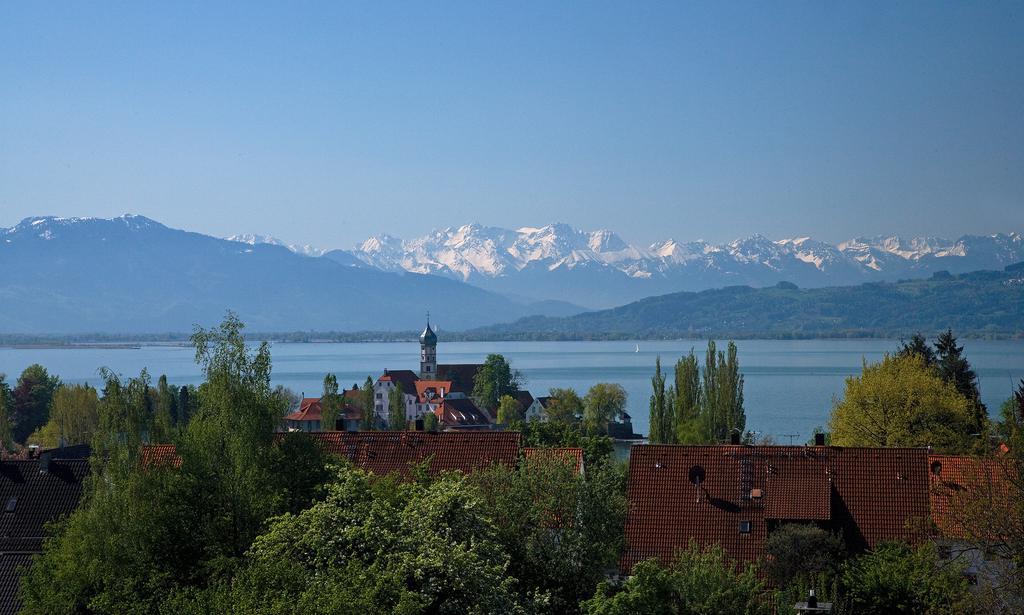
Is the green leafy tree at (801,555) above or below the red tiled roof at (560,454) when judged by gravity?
below

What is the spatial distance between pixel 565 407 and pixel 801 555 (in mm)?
89686

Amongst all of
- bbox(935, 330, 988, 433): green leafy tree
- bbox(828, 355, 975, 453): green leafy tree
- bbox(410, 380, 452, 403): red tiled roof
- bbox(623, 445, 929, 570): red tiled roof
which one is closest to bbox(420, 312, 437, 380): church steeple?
bbox(410, 380, 452, 403): red tiled roof

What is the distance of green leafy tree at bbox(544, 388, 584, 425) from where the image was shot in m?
117

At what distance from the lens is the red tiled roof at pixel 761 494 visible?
1284 inches

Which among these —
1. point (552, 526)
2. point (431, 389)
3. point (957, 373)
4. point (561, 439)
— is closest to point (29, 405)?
point (431, 389)

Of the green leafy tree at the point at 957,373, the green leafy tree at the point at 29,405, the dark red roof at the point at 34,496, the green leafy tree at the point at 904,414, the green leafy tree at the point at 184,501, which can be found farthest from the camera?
the green leafy tree at the point at 29,405

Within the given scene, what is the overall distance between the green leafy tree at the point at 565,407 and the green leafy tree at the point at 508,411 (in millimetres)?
2904

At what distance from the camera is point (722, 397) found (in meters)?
71.6

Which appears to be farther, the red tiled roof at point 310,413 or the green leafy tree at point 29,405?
the red tiled roof at point 310,413

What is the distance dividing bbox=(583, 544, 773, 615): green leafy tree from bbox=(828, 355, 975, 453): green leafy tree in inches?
1078

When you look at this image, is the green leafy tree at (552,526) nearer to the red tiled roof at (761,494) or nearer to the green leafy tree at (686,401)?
the red tiled roof at (761,494)

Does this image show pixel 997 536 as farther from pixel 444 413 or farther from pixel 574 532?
pixel 444 413

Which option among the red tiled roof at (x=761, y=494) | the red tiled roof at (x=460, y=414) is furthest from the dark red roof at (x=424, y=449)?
the red tiled roof at (x=460, y=414)

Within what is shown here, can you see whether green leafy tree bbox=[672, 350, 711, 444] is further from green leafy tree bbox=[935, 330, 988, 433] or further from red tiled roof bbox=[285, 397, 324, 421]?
red tiled roof bbox=[285, 397, 324, 421]
